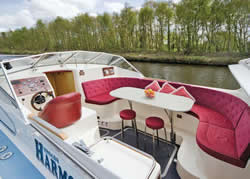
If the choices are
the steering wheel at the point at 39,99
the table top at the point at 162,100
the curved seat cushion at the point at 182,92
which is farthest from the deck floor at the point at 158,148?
the steering wheel at the point at 39,99

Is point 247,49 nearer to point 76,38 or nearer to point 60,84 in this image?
point 60,84

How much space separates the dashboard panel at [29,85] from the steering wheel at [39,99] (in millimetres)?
78

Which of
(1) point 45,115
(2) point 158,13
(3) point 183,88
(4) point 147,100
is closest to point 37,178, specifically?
(1) point 45,115

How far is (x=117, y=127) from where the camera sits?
246 cm

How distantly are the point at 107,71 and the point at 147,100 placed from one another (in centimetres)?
184

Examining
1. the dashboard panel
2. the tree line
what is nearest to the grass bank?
the tree line

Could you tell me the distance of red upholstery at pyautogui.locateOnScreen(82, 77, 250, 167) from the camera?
46.8 inches

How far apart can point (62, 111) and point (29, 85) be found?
1226mm

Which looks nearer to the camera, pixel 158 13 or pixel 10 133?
pixel 10 133

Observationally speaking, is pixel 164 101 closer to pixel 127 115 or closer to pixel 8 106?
pixel 127 115

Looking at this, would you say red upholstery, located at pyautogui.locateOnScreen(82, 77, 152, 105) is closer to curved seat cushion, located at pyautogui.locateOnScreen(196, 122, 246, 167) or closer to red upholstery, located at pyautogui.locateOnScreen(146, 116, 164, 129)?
red upholstery, located at pyautogui.locateOnScreen(146, 116, 164, 129)

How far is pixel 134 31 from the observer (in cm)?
1574

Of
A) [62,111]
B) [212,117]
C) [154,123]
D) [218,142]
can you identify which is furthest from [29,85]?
[212,117]

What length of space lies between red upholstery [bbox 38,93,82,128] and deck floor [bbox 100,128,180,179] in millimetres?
980
